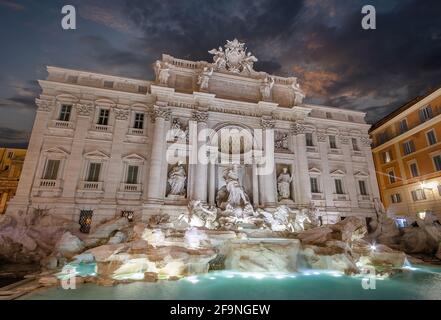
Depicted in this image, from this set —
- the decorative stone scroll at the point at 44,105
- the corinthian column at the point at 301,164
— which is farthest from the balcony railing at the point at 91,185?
the corinthian column at the point at 301,164

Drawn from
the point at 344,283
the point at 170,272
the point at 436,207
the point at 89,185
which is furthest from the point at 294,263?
the point at 436,207

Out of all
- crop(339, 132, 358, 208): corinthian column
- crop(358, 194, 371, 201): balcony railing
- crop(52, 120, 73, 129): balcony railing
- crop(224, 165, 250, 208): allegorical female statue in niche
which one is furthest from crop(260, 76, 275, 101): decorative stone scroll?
crop(52, 120, 73, 129): balcony railing

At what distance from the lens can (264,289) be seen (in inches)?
292

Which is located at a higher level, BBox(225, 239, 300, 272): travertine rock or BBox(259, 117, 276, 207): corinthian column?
BBox(259, 117, 276, 207): corinthian column

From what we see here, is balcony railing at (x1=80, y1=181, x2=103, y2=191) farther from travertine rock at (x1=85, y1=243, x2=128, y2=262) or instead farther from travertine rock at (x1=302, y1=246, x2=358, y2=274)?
travertine rock at (x1=302, y1=246, x2=358, y2=274)

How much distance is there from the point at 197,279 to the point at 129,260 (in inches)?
108

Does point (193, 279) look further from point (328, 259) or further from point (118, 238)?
point (118, 238)

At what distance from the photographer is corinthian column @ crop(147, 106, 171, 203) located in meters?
16.5

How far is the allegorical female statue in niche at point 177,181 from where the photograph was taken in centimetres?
1725

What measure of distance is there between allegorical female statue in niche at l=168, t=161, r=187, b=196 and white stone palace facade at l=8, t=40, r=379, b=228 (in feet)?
0.25

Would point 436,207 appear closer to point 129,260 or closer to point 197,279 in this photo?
point 197,279

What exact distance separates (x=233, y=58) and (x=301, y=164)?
1151cm

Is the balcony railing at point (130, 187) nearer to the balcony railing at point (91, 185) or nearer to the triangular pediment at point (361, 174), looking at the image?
the balcony railing at point (91, 185)

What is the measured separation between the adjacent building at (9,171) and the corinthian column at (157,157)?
20742 millimetres
